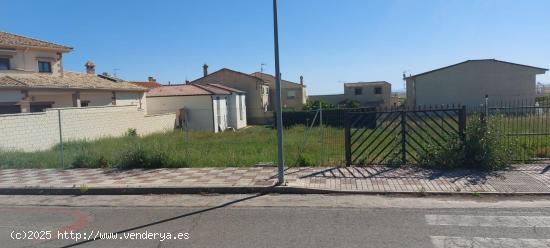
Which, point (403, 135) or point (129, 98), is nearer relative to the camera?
point (403, 135)

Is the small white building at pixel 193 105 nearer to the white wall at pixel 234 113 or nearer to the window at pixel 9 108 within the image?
the white wall at pixel 234 113

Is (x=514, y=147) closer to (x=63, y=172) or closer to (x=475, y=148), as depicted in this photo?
(x=475, y=148)

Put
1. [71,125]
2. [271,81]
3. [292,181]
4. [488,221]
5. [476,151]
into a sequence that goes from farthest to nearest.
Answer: [271,81] < [71,125] < [476,151] < [292,181] < [488,221]

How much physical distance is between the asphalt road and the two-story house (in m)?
16.2

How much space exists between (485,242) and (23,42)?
29362mm

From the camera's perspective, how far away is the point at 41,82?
23234mm

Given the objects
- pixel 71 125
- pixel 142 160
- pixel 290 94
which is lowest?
pixel 142 160

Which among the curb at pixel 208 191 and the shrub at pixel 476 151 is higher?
the shrub at pixel 476 151

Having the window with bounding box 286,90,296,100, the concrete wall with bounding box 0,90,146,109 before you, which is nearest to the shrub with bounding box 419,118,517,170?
the concrete wall with bounding box 0,90,146,109

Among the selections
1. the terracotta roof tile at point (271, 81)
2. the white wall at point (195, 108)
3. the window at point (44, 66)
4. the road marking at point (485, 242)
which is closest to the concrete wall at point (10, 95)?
the window at point (44, 66)

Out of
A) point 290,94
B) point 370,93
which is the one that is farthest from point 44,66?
point 370,93

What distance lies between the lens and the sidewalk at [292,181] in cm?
768

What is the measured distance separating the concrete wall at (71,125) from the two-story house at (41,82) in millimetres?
3523

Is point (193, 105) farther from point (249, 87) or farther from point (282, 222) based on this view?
point (282, 222)
